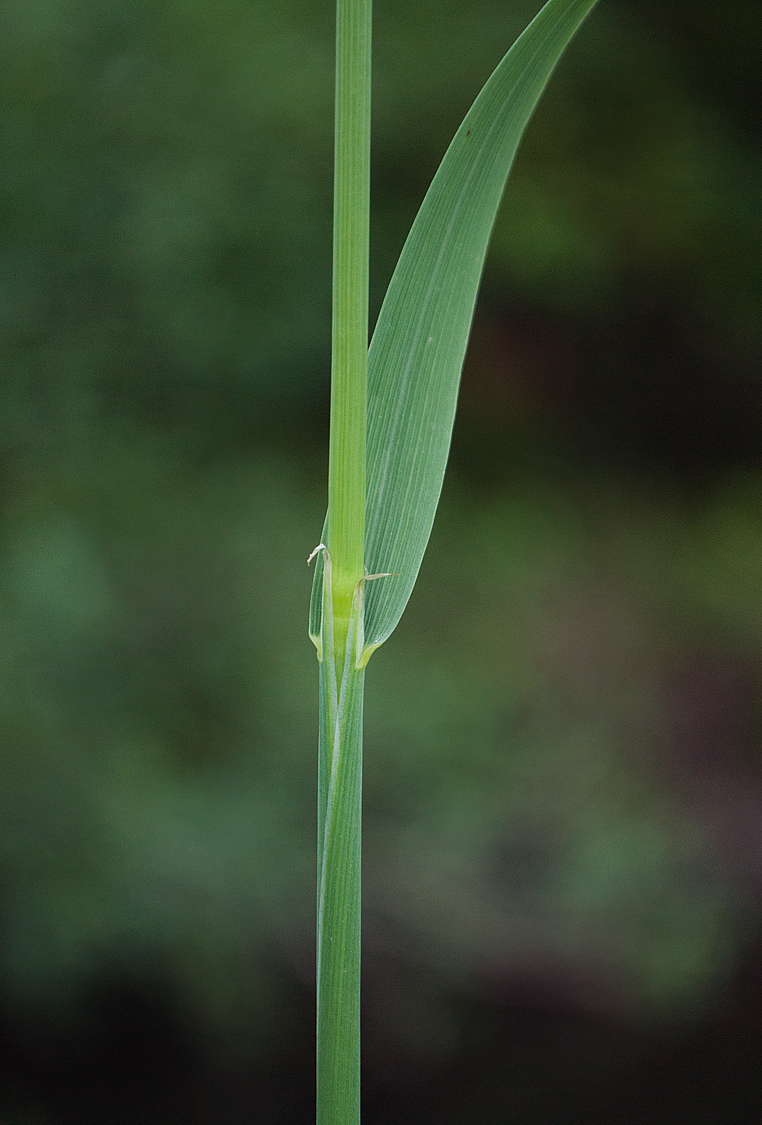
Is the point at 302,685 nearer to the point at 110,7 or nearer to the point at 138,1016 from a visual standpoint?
the point at 138,1016

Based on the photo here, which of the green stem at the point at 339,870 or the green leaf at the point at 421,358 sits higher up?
the green leaf at the point at 421,358

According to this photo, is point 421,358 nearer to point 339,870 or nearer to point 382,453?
point 382,453

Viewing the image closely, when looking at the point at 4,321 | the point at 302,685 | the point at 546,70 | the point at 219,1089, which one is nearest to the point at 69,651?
the point at 302,685

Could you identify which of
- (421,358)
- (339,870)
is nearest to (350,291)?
(421,358)

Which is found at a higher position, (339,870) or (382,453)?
(382,453)
